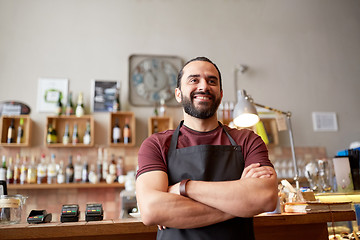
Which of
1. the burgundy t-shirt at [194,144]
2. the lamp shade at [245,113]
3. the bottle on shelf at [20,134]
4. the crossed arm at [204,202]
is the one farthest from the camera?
the bottle on shelf at [20,134]

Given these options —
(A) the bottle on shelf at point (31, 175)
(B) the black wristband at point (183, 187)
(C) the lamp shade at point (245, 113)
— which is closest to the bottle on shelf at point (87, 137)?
(A) the bottle on shelf at point (31, 175)

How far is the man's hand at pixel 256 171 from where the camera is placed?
1438mm

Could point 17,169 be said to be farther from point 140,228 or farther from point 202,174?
point 202,174

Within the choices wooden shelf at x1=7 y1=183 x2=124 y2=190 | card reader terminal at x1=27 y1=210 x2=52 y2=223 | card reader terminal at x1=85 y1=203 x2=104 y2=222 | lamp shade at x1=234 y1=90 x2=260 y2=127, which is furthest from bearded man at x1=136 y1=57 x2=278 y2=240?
wooden shelf at x1=7 y1=183 x2=124 y2=190

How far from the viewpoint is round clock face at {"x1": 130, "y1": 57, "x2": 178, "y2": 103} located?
4.77 m

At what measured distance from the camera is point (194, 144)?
1.59 meters

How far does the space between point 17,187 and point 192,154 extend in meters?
3.26

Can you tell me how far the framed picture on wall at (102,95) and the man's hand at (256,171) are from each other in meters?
3.38

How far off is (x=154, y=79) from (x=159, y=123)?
67 cm

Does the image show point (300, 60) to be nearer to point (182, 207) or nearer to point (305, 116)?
point (305, 116)

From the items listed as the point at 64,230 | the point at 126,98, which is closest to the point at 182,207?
the point at 64,230

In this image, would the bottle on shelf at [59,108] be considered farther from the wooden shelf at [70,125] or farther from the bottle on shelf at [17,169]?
the bottle on shelf at [17,169]

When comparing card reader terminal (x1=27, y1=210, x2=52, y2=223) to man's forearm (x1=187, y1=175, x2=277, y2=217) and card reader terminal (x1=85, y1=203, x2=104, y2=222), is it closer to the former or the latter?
card reader terminal (x1=85, y1=203, x2=104, y2=222)

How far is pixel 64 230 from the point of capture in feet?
5.54
